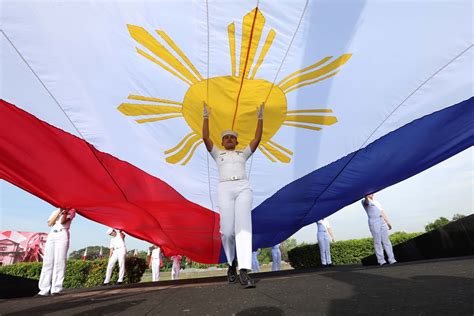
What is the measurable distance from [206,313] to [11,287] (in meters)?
3.95

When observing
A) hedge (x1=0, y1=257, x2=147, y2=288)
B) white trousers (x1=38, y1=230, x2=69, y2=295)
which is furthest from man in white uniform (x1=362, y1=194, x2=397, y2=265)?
hedge (x1=0, y1=257, x2=147, y2=288)

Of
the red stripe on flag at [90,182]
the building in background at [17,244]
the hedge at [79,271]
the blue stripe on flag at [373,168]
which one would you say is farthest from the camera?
the building in background at [17,244]

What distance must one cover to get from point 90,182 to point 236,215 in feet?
7.02

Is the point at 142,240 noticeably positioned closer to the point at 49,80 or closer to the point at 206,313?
the point at 49,80

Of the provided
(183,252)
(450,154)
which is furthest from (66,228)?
(450,154)

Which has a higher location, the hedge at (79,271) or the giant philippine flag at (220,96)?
the giant philippine flag at (220,96)

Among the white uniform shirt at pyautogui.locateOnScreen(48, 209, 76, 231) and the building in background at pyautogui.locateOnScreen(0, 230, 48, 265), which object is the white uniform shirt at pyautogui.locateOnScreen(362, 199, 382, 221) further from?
the building in background at pyautogui.locateOnScreen(0, 230, 48, 265)

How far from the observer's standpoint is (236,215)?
273 centimetres

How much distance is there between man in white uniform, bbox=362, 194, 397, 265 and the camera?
553 cm

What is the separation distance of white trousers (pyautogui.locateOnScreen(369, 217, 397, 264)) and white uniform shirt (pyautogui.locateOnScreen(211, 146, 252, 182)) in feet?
12.8

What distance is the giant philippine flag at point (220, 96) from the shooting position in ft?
9.48

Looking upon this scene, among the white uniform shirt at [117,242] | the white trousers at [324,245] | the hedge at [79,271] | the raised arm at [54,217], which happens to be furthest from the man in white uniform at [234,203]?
the hedge at [79,271]

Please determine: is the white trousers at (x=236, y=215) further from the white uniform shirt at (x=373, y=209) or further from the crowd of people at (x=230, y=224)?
the white uniform shirt at (x=373, y=209)

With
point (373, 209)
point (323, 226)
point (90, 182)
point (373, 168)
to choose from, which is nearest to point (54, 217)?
point (90, 182)
